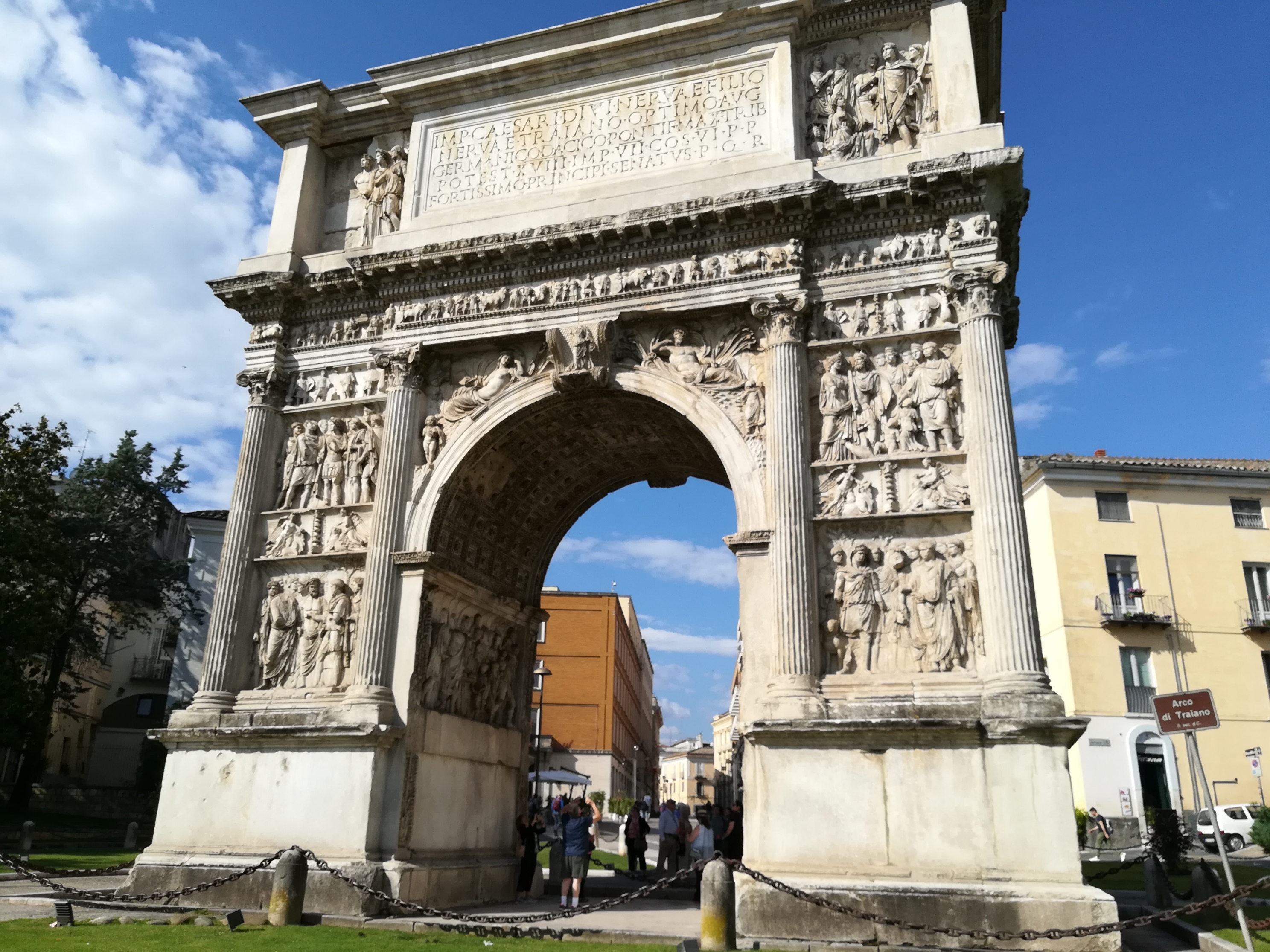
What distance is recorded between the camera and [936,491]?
12.0 m

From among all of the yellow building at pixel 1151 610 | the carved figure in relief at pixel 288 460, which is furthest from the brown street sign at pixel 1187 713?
the yellow building at pixel 1151 610

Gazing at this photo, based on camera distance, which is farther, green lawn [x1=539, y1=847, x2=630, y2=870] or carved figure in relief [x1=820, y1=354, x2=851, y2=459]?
green lawn [x1=539, y1=847, x2=630, y2=870]

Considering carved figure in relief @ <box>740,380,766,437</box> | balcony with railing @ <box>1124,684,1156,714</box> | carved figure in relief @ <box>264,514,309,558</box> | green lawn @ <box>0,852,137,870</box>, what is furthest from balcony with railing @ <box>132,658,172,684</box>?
balcony with railing @ <box>1124,684,1156,714</box>

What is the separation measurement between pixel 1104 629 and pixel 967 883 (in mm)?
21501

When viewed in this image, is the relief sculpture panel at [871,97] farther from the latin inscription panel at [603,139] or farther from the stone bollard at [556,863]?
the stone bollard at [556,863]

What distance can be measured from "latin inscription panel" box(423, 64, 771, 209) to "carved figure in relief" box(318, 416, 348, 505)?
3.95 metres

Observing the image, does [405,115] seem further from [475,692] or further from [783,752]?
[783,752]

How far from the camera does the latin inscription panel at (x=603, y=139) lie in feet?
47.2

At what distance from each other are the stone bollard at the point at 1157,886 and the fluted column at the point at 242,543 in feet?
40.9

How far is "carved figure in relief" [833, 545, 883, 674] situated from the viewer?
11.7 meters

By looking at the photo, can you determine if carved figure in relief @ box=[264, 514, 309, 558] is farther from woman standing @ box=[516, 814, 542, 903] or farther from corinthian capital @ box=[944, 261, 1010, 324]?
corinthian capital @ box=[944, 261, 1010, 324]

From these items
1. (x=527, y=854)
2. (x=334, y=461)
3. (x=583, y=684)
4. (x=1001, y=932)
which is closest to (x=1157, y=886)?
(x=1001, y=932)

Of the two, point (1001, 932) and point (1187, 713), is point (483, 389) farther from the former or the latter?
point (1187, 713)

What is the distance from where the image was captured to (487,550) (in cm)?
1587
